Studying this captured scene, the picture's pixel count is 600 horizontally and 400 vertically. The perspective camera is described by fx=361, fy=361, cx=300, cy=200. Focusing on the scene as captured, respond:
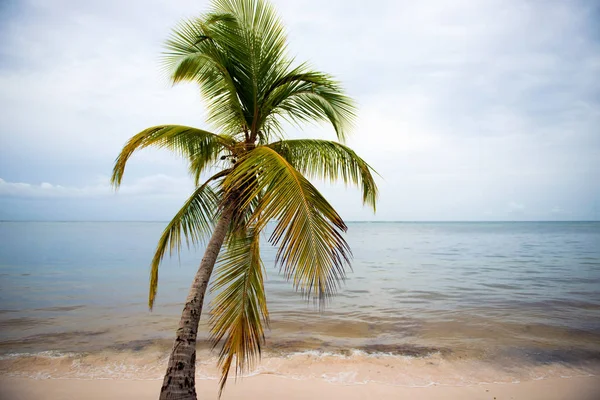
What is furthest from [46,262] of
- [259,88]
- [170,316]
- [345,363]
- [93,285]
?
[259,88]

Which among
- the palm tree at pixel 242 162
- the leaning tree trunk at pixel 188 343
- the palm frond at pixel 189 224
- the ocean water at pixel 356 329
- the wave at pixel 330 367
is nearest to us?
the palm tree at pixel 242 162

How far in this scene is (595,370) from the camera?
25.1 feet

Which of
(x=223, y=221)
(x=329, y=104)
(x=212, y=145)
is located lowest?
(x=223, y=221)

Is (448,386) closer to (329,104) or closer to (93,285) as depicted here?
(329,104)

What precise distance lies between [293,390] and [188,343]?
315 centimetres

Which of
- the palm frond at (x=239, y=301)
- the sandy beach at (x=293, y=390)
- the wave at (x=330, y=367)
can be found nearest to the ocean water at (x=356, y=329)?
the wave at (x=330, y=367)

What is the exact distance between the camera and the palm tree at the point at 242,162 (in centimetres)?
351

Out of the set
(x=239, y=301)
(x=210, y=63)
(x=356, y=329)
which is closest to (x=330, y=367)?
(x=356, y=329)

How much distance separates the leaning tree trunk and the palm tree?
1cm

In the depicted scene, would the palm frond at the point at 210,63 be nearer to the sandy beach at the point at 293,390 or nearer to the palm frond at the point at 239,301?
the palm frond at the point at 239,301

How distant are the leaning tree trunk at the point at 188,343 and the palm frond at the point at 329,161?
135 cm

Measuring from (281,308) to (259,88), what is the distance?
1041 cm

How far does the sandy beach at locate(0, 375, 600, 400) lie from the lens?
6332mm

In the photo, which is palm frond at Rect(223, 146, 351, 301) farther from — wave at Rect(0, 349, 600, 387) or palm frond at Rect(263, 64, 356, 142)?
A: wave at Rect(0, 349, 600, 387)
